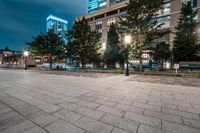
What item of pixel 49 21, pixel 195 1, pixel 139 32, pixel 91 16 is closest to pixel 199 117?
pixel 139 32

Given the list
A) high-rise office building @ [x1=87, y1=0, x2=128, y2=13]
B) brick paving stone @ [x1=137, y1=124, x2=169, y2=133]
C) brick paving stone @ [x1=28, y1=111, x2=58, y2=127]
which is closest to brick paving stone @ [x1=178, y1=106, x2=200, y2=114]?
brick paving stone @ [x1=137, y1=124, x2=169, y2=133]

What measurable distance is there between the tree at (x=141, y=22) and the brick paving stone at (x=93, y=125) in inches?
604

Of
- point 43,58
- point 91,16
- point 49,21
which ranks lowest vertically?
point 43,58

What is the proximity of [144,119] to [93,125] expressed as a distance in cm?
122

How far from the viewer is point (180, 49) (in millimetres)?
21250

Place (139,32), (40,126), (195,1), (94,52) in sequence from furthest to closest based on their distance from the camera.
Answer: (195,1), (94,52), (139,32), (40,126)

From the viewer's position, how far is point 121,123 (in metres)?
2.41

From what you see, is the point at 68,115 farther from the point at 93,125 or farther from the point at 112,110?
the point at 112,110

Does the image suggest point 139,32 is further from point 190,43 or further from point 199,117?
point 199,117

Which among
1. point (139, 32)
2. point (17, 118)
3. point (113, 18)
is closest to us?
point (17, 118)

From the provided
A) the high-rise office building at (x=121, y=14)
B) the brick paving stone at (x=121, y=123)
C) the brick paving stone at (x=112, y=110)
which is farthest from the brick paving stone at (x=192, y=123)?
the high-rise office building at (x=121, y=14)

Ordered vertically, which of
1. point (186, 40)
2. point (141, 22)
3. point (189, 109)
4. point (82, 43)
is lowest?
point (189, 109)

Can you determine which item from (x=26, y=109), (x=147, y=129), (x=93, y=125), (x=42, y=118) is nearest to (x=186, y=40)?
(x=147, y=129)

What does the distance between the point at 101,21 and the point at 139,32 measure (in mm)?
32293
